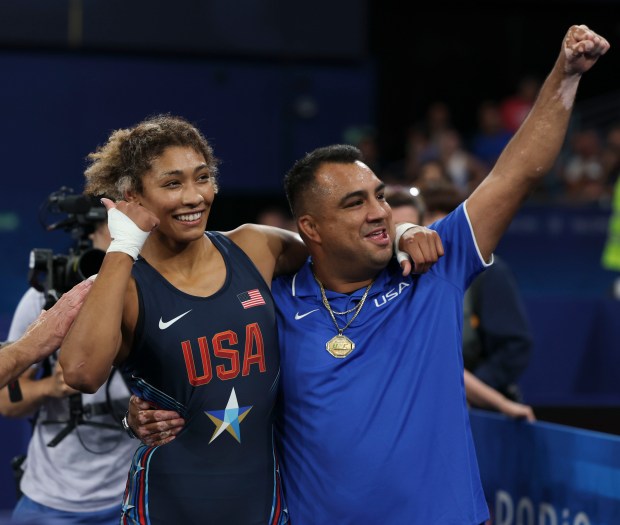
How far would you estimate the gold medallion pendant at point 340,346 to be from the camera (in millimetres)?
3660

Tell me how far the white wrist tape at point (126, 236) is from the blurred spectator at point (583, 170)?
8763 mm

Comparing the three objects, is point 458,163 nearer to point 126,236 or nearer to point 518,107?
point 518,107

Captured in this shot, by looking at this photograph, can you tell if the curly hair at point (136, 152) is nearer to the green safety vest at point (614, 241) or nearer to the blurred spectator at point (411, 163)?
the green safety vest at point (614, 241)

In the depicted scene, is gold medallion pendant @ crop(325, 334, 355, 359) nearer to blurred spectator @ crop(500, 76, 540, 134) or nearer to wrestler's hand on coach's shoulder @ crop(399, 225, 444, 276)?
wrestler's hand on coach's shoulder @ crop(399, 225, 444, 276)

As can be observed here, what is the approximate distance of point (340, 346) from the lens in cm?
367

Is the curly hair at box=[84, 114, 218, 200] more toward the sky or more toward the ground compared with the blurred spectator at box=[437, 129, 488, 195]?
more toward the sky

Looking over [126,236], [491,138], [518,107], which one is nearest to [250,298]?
[126,236]

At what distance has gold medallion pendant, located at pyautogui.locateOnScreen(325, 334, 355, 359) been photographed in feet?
12.0

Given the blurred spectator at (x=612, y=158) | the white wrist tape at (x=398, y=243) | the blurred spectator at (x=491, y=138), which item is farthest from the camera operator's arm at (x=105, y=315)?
the blurred spectator at (x=491, y=138)

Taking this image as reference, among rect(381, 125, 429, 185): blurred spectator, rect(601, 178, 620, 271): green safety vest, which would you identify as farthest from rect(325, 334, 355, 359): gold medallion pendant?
rect(381, 125, 429, 185): blurred spectator

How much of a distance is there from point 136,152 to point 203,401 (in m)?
0.83

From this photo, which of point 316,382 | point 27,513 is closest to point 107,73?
point 27,513

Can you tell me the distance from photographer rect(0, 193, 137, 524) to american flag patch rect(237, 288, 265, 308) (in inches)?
35.7

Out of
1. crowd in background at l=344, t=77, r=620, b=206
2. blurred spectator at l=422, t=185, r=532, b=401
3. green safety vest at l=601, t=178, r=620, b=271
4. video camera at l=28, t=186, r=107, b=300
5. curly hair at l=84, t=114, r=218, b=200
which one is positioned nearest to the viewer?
curly hair at l=84, t=114, r=218, b=200
